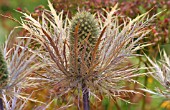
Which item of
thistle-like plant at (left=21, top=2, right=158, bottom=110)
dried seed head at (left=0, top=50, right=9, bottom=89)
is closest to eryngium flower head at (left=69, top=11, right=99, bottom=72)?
thistle-like plant at (left=21, top=2, right=158, bottom=110)

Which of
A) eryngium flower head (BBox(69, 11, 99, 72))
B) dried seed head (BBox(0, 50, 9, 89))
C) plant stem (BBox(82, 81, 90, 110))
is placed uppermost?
eryngium flower head (BBox(69, 11, 99, 72))

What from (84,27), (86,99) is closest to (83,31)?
(84,27)

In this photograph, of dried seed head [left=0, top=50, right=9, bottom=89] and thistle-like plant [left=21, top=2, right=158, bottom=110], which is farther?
thistle-like plant [left=21, top=2, right=158, bottom=110]

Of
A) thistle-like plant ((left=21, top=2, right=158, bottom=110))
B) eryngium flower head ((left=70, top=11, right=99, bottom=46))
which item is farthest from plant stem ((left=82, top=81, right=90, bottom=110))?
eryngium flower head ((left=70, top=11, right=99, bottom=46))

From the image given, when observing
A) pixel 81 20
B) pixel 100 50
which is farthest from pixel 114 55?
pixel 81 20

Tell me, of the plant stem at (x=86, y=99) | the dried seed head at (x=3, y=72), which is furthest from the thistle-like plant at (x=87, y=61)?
the dried seed head at (x=3, y=72)

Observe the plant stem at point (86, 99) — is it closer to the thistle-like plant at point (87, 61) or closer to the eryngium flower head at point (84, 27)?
the thistle-like plant at point (87, 61)

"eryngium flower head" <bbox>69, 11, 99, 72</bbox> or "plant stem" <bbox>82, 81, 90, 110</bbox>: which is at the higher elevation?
"eryngium flower head" <bbox>69, 11, 99, 72</bbox>

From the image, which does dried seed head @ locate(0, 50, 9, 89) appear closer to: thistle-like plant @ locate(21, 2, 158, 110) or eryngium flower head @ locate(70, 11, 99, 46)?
thistle-like plant @ locate(21, 2, 158, 110)

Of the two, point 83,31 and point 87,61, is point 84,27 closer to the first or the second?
point 83,31

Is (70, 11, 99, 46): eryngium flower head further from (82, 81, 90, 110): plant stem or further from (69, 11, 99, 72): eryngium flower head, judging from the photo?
(82, 81, 90, 110): plant stem

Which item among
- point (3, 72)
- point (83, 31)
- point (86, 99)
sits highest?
point (83, 31)
